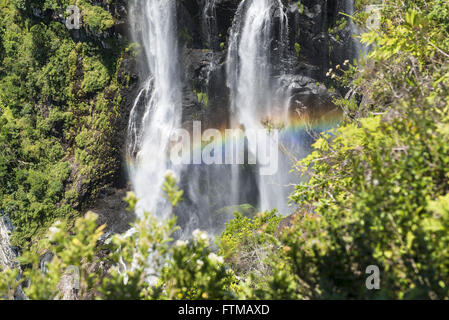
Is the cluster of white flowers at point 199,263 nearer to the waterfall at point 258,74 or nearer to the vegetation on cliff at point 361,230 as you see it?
the vegetation on cliff at point 361,230

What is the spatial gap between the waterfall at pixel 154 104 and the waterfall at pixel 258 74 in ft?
9.93

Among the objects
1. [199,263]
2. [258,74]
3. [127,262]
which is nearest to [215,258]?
[199,263]

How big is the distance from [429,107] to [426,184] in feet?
2.50

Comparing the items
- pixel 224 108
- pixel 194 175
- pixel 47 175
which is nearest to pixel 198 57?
pixel 224 108

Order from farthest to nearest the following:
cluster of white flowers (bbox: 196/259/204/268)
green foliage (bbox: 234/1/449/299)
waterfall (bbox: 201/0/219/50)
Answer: waterfall (bbox: 201/0/219/50), cluster of white flowers (bbox: 196/259/204/268), green foliage (bbox: 234/1/449/299)

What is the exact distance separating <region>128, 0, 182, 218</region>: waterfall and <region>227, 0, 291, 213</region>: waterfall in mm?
3025

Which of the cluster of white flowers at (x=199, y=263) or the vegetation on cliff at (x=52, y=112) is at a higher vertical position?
the vegetation on cliff at (x=52, y=112)

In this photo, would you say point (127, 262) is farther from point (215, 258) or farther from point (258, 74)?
point (258, 74)

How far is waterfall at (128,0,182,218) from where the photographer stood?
57.0ft

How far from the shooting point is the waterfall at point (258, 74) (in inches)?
599

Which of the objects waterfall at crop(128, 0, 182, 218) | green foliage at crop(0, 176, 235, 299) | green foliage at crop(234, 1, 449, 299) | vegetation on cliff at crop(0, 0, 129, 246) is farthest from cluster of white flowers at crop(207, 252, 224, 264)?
Result: vegetation on cliff at crop(0, 0, 129, 246)

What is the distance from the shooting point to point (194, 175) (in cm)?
1764

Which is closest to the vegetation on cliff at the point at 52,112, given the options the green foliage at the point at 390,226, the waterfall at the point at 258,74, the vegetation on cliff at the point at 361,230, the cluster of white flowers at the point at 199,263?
the waterfall at the point at 258,74

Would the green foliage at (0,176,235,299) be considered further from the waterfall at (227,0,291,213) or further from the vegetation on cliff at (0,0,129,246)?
the vegetation on cliff at (0,0,129,246)
